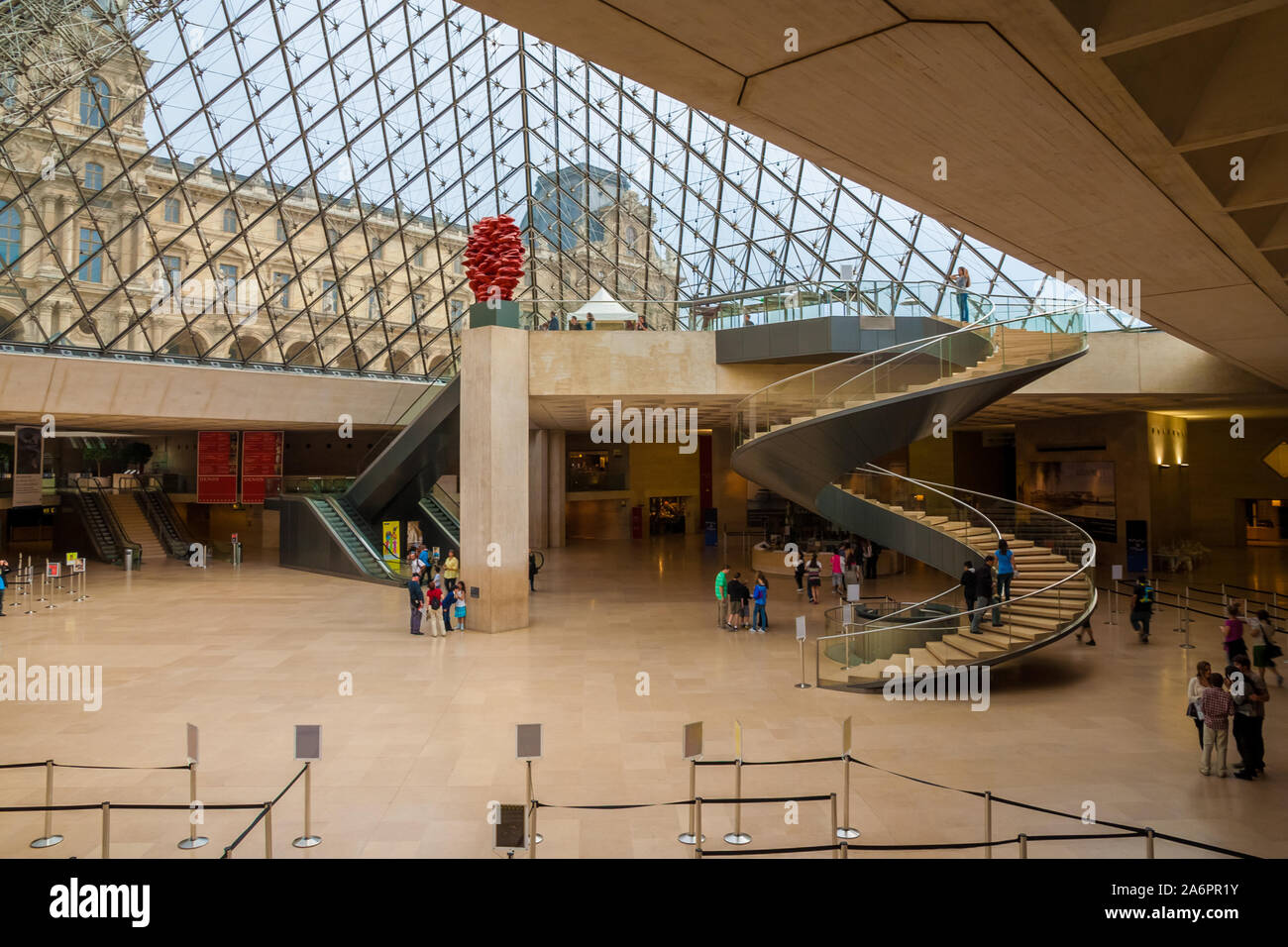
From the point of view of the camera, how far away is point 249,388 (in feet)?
105

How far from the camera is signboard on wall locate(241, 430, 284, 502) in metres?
35.5

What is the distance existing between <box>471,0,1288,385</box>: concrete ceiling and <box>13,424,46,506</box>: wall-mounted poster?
97.0 feet

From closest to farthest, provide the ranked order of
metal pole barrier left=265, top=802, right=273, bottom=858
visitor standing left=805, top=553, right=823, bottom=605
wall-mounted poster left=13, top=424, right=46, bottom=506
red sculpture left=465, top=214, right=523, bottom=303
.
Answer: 1. metal pole barrier left=265, top=802, right=273, bottom=858
2. red sculpture left=465, top=214, right=523, bottom=303
3. visitor standing left=805, top=553, right=823, bottom=605
4. wall-mounted poster left=13, top=424, right=46, bottom=506

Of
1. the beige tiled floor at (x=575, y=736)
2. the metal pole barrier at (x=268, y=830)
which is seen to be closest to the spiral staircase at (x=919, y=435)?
the beige tiled floor at (x=575, y=736)

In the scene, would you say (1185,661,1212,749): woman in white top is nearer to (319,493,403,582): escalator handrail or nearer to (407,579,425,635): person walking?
(407,579,425,635): person walking

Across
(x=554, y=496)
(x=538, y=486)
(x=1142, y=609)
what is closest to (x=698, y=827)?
(x=1142, y=609)

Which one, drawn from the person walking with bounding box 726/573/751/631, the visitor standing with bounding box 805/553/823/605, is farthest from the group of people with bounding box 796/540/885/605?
the person walking with bounding box 726/573/751/631

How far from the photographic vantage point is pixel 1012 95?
17.5ft

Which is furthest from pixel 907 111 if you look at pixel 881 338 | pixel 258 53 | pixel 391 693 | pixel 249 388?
pixel 258 53

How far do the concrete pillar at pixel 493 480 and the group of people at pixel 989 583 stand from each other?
32.2ft

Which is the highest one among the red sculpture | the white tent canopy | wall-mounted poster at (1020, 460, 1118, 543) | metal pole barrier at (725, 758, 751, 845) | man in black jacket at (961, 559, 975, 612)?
the red sculpture

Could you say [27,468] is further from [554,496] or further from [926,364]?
[926,364]

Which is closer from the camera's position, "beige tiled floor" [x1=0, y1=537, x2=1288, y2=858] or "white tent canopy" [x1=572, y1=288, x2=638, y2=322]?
"beige tiled floor" [x1=0, y1=537, x2=1288, y2=858]
